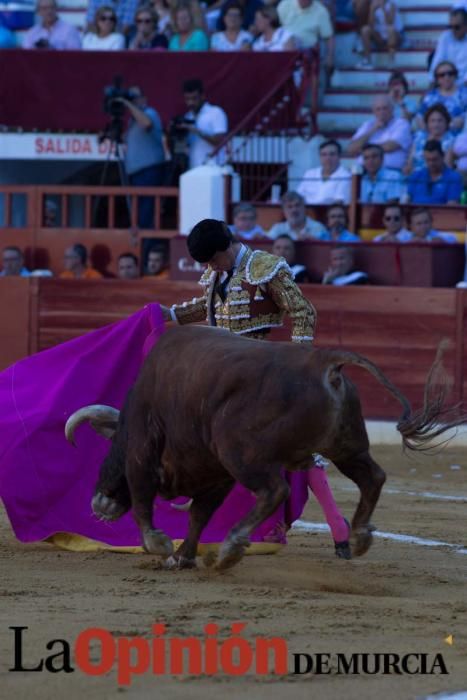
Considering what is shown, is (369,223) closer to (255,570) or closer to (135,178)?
(135,178)

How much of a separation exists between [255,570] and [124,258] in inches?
218

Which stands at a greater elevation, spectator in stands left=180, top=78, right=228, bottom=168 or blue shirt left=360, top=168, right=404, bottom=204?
spectator in stands left=180, top=78, right=228, bottom=168

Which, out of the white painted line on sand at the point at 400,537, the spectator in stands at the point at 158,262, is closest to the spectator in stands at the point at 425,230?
the spectator in stands at the point at 158,262

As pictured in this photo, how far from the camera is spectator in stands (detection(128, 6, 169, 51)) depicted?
1198cm

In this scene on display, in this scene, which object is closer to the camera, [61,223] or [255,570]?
[255,570]

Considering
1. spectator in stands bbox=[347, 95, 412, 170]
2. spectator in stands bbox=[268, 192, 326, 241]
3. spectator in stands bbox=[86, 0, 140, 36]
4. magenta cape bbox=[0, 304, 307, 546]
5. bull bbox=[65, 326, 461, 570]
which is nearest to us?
bull bbox=[65, 326, 461, 570]

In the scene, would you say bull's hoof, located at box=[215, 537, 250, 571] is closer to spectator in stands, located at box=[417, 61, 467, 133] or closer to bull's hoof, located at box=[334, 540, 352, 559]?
bull's hoof, located at box=[334, 540, 352, 559]

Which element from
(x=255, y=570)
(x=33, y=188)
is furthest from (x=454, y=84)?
(x=255, y=570)

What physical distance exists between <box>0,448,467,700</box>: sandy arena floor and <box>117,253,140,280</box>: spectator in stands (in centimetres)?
452

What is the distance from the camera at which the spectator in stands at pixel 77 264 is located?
34.1 ft

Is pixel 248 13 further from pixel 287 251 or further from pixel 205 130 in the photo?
pixel 287 251

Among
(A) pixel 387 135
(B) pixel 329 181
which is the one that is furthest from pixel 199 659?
(A) pixel 387 135

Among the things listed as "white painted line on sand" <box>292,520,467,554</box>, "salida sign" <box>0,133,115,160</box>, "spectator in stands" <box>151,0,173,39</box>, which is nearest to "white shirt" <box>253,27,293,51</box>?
"spectator in stands" <box>151,0,173,39</box>

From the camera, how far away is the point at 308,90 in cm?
1133
